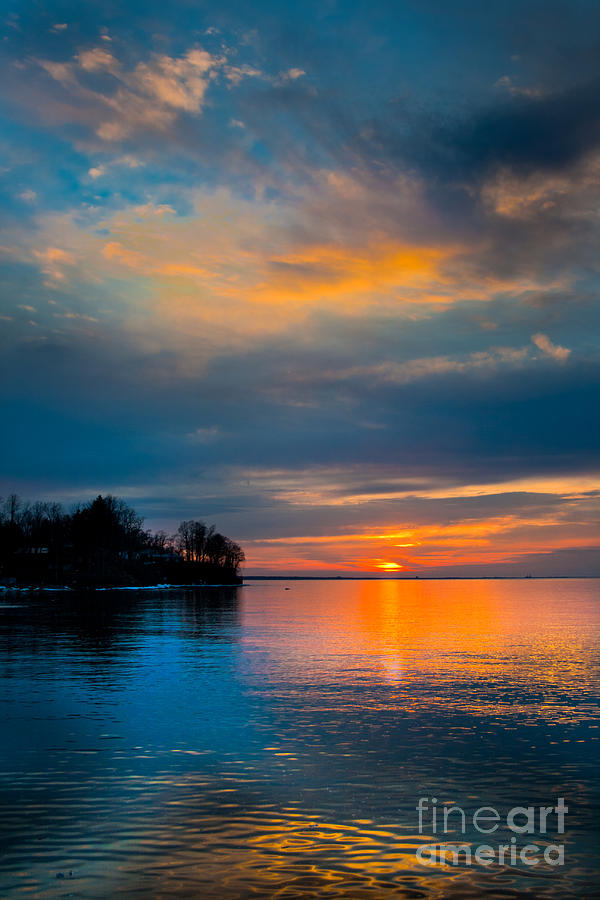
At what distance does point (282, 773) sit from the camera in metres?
21.1

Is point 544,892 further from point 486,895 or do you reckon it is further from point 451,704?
point 451,704

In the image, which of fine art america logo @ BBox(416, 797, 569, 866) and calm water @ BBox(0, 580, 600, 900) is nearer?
calm water @ BBox(0, 580, 600, 900)

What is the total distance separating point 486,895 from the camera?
12938mm

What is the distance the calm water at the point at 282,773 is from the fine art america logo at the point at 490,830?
0.58 ft

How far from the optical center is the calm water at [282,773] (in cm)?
Answer: 1375

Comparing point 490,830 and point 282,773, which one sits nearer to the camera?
point 490,830

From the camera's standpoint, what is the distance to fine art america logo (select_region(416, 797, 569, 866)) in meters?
14.8

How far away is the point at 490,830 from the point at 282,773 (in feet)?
22.7

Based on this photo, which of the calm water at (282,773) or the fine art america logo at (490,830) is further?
the fine art america logo at (490,830)

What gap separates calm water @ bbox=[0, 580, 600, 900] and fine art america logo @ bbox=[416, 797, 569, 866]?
176 millimetres

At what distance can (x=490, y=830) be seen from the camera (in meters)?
16.5

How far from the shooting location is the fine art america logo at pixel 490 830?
48.4 ft

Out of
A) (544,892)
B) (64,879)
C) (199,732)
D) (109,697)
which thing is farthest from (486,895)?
(109,697)

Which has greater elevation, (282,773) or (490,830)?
(490,830)
